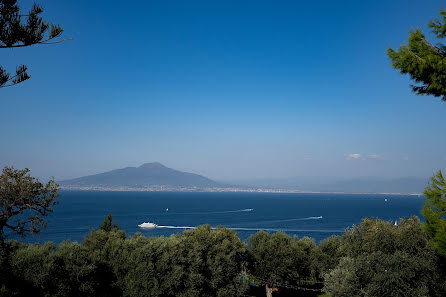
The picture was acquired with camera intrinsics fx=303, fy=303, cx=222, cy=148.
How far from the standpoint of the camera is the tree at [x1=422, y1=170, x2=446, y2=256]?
6.66 m

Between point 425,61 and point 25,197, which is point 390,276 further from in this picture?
point 25,197

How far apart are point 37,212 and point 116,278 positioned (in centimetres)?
1160

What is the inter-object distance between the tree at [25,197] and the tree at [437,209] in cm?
1685

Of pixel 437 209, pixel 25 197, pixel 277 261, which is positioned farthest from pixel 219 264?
pixel 437 209

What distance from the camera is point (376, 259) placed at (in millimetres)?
20312

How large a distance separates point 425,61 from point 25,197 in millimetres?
18122

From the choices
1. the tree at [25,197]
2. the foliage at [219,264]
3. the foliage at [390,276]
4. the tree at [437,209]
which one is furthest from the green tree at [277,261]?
the tree at [437,209]

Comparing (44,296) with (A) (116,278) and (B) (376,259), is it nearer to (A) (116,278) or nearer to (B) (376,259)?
(A) (116,278)

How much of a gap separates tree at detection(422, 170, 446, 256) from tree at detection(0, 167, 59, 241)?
16851 millimetres

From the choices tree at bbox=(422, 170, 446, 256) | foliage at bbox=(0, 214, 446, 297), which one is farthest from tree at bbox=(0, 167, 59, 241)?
tree at bbox=(422, 170, 446, 256)

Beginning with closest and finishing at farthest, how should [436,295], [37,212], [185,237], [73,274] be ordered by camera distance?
[37,212], [436,295], [73,274], [185,237]

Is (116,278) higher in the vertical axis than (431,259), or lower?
lower

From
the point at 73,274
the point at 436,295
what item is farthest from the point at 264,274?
the point at 73,274

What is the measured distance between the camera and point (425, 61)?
6.99 meters
